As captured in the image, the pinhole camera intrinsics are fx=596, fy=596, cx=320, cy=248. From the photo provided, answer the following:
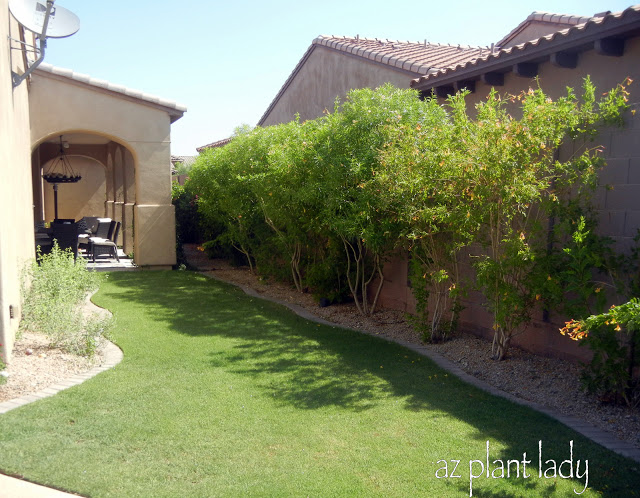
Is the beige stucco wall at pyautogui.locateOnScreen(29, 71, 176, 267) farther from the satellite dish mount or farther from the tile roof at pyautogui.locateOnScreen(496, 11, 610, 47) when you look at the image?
the tile roof at pyautogui.locateOnScreen(496, 11, 610, 47)

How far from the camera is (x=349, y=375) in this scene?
651 centimetres

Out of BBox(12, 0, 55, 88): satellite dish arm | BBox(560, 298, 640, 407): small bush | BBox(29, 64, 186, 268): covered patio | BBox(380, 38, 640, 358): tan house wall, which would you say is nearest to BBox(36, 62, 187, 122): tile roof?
BBox(29, 64, 186, 268): covered patio

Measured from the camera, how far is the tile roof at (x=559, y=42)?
5.76 meters

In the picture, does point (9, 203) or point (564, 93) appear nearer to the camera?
point (9, 203)

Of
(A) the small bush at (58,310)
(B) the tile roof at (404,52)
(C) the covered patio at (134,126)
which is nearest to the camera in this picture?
(A) the small bush at (58,310)

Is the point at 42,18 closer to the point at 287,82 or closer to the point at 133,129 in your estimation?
the point at 133,129

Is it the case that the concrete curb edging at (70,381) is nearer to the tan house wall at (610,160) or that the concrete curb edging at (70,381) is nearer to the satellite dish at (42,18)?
the satellite dish at (42,18)

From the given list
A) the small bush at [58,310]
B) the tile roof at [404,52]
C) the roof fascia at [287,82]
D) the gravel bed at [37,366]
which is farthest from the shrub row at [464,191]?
the roof fascia at [287,82]

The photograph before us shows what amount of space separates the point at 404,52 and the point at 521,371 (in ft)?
29.1

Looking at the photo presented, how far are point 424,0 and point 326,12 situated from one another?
7.96 ft

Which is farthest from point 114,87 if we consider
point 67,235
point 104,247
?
point 104,247

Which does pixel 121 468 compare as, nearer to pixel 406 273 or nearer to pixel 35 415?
pixel 35 415

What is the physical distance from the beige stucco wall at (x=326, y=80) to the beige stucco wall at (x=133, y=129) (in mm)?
4293

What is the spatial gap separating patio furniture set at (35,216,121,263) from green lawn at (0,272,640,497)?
6.69m
